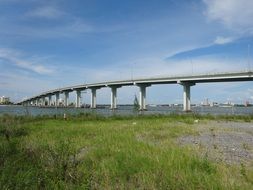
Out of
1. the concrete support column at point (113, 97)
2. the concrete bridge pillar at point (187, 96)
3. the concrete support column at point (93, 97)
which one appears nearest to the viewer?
the concrete bridge pillar at point (187, 96)

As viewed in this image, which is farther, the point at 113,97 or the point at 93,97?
the point at 93,97

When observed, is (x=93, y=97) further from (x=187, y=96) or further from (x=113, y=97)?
(x=187, y=96)

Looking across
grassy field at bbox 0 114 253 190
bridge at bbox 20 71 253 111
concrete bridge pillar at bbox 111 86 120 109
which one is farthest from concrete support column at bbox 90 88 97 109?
grassy field at bbox 0 114 253 190

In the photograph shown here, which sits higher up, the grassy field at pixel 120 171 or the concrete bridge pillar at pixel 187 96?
the concrete bridge pillar at pixel 187 96

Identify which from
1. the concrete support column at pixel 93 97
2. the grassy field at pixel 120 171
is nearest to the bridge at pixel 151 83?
the concrete support column at pixel 93 97

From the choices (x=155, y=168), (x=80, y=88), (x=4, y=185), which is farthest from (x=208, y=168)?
(x=80, y=88)

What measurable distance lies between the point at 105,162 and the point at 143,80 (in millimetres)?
84039

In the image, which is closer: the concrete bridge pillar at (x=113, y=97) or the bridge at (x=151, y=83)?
the bridge at (x=151, y=83)

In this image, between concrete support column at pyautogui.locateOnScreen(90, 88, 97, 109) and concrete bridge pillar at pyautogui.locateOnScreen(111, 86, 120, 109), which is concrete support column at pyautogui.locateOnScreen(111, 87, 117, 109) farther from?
concrete support column at pyautogui.locateOnScreen(90, 88, 97, 109)

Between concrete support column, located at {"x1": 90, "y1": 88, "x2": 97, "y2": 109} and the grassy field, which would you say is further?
concrete support column, located at {"x1": 90, "y1": 88, "x2": 97, "y2": 109}

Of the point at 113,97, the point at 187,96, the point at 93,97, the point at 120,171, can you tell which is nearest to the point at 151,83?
A: the point at 187,96

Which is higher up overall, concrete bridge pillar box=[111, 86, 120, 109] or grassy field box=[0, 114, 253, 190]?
concrete bridge pillar box=[111, 86, 120, 109]

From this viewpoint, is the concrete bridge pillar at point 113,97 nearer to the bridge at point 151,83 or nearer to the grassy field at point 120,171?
the bridge at point 151,83

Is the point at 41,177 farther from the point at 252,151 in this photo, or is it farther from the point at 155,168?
the point at 252,151
